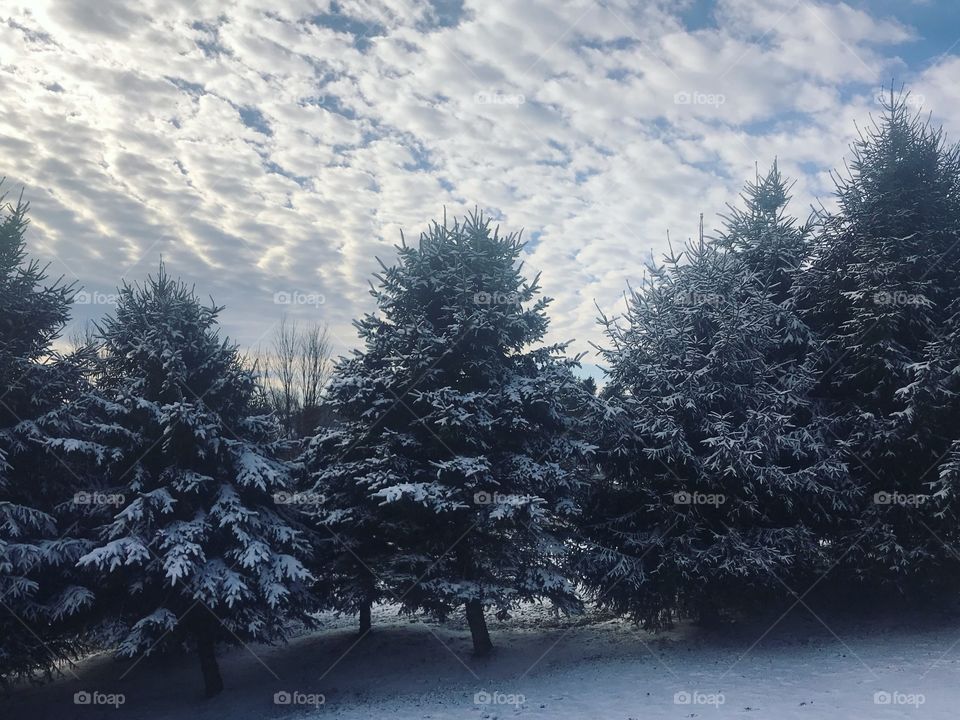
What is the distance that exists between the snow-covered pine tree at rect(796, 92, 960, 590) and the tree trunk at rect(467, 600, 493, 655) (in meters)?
8.72

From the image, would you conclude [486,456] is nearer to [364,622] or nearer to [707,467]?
[707,467]

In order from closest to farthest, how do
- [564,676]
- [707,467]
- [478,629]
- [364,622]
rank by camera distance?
1. [564,676]
2. [707,467]
3. [478,629]
4. [364,622]

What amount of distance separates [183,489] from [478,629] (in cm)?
781

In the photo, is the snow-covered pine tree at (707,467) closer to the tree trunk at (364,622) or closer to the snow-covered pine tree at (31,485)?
the tree trunk at (364,622)

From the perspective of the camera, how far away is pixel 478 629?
629 inches

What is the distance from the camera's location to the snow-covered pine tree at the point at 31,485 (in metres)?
13.3

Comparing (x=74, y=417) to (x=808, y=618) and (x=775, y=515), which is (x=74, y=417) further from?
(x=808, y=618)

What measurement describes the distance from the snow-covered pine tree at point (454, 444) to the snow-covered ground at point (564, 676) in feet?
5.37

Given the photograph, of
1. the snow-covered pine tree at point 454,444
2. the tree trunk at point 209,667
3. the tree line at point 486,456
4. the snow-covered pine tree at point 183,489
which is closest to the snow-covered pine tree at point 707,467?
the tree line at point 486,456

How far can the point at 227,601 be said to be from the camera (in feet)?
45.1

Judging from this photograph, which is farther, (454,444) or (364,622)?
(364,622)

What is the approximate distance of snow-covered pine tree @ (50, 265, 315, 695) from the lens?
13.7 metres

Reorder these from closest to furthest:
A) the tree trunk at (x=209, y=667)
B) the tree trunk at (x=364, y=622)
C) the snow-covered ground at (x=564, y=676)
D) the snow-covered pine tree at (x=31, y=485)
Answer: the snow-covered ground at (x=564, y=676), the snow-covered pine tree at (x=31, y=485), the tree trunk at (x=209, y=667), the tree trunk at (x=364, y=622)

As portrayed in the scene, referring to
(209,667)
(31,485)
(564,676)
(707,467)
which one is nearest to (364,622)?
(209,667)
